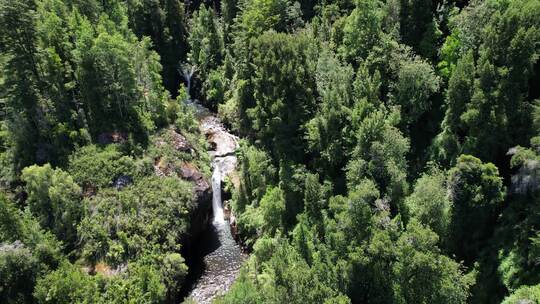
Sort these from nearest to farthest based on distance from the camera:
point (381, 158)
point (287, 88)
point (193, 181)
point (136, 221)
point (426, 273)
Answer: point (426, 273) → point (381, 158) → point (136, 221) → point (287, 88) → point (193, 181)

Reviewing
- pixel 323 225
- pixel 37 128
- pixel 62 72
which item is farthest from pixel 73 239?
pixel 323 225

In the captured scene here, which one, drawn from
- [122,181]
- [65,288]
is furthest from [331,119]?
[65,288]

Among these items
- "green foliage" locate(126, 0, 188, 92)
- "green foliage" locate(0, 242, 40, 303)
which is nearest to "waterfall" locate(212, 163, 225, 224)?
"green foliage" locate(0, 242, 40, 303)

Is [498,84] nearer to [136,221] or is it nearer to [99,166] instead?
[136,221]

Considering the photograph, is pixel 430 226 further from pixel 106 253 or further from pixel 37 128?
pixel 37 128

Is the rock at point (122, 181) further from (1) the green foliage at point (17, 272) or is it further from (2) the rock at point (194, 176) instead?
(1) the green foliage at point (17, 272)

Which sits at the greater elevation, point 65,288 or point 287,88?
point 287,88

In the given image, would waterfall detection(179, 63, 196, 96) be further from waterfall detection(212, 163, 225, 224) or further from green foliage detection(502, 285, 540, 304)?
green foliage detection(502, 285, 540, 304)

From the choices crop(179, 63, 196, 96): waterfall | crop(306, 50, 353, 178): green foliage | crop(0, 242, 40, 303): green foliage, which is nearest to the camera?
crop(0, 242, 40, 303): green foliage
